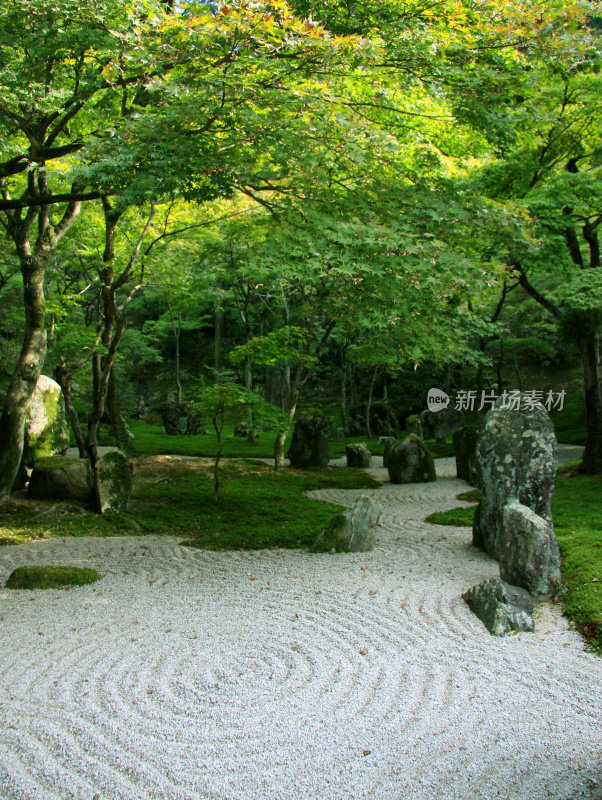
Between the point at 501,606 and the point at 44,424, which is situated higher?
the point at 44,424

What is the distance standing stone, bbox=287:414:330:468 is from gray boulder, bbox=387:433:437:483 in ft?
6.87

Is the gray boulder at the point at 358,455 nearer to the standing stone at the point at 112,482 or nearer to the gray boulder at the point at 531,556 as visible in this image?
the standing stone at the point at 112,482

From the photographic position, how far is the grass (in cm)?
848

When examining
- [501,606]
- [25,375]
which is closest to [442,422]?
[25,375]

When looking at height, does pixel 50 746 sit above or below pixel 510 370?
below

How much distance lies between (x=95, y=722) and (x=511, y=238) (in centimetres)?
664

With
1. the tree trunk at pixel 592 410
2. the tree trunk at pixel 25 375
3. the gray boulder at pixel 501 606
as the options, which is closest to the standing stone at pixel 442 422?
the tree trunk at pixel 592 410

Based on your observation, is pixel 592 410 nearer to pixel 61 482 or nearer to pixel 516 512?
pixel 516 512

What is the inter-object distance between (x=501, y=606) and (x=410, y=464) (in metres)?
8.64

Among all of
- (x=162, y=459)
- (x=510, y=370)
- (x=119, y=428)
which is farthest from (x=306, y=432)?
(x=510, y=370)

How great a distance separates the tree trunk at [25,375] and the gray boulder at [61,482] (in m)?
0.79

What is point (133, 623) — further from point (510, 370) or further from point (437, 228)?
point (510, 370)

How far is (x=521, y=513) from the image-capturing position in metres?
5.86

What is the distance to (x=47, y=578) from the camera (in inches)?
253
